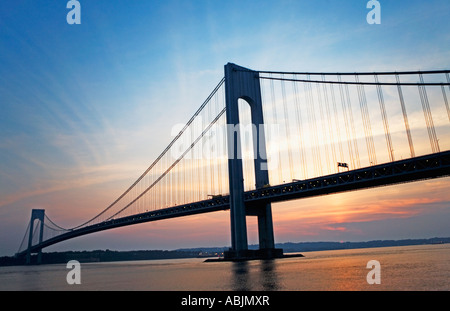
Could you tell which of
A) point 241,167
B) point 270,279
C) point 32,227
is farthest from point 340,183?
point 32,227

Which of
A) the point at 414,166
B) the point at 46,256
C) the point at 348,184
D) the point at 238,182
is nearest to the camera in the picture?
the point at 414,166

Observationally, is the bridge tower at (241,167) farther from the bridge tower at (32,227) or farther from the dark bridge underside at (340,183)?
the bridge tower at (32,227)

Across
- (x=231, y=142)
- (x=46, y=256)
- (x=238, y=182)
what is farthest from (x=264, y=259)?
(x=46, y=256)

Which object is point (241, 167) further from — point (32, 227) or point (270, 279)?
point (32, 227)

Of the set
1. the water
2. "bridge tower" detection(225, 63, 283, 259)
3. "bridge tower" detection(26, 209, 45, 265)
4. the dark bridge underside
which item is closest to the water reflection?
the water

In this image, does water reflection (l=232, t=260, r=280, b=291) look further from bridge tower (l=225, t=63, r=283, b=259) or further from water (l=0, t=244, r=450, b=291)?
bridge tower (l=225, t=63, r=283, b=259)
